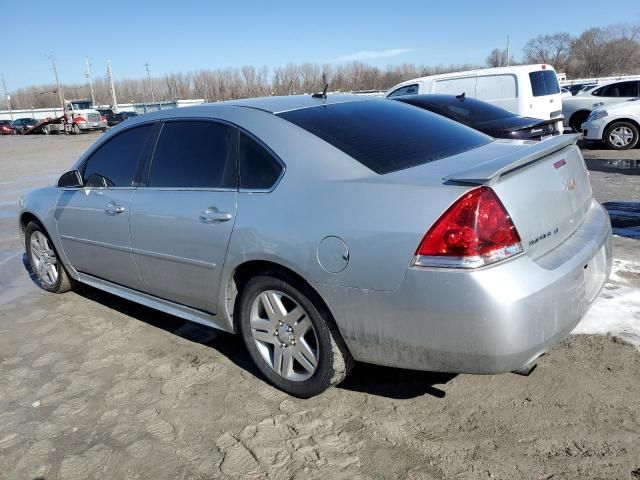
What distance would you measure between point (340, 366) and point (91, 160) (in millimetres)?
2823

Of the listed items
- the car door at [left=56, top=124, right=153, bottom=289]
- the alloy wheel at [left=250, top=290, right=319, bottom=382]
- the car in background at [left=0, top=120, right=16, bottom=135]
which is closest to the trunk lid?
the alloy wheel at [left=250, top=290, right=319, bottom=382]

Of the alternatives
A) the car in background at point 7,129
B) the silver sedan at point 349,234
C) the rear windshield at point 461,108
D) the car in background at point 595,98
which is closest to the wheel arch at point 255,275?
the silver sedan at point 349,234

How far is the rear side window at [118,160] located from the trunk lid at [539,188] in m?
2.38

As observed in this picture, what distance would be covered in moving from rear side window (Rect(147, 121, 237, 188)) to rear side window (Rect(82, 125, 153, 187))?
0.24m

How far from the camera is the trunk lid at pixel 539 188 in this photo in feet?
7.92

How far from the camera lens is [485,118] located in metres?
7.69

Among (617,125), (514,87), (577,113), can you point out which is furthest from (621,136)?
(514,87)

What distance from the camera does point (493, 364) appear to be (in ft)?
7.69

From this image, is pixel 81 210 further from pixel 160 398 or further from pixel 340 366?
pixel 340 366

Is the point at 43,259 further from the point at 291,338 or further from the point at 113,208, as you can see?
the point at 291,338

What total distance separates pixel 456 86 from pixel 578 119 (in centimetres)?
583

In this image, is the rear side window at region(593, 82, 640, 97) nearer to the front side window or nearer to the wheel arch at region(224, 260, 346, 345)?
the front side window

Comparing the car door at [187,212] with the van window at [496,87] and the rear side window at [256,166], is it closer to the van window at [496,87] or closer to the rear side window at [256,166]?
the rear side window at [256,166]

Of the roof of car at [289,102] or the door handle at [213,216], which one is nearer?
the door handle at [213,216]
